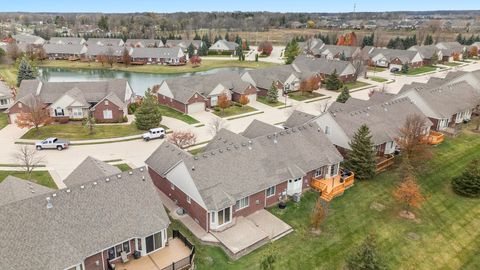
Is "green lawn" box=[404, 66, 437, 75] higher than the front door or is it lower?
higher

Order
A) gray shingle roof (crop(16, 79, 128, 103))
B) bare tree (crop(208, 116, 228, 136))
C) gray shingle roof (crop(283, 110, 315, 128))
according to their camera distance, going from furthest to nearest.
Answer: gray shingle roof (crop(16, 79, 128, 103))
bare tree (crop(208, 116, 228, 136))
gray shingle roof (crop(283, 110, 315, 128))

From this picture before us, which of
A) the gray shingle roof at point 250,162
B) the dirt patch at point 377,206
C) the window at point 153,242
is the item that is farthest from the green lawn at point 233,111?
the window at point 153,242

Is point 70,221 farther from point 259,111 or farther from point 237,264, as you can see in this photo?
point 259,111

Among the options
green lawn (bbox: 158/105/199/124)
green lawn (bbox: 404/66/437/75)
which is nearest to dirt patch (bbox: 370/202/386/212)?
green lawn (bbox: 158/105/199/124)

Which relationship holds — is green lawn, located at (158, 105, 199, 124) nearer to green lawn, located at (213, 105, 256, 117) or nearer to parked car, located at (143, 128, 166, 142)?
green lawn, located at (213, 105, 256, 117)

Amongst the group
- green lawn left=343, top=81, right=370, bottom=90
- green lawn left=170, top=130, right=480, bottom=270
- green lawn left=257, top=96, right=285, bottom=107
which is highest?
green lawn left=343, top=81, right=370, bottom=90

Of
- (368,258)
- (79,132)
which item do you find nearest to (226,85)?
(79,132)

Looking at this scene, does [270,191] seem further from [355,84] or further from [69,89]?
[355,84]
